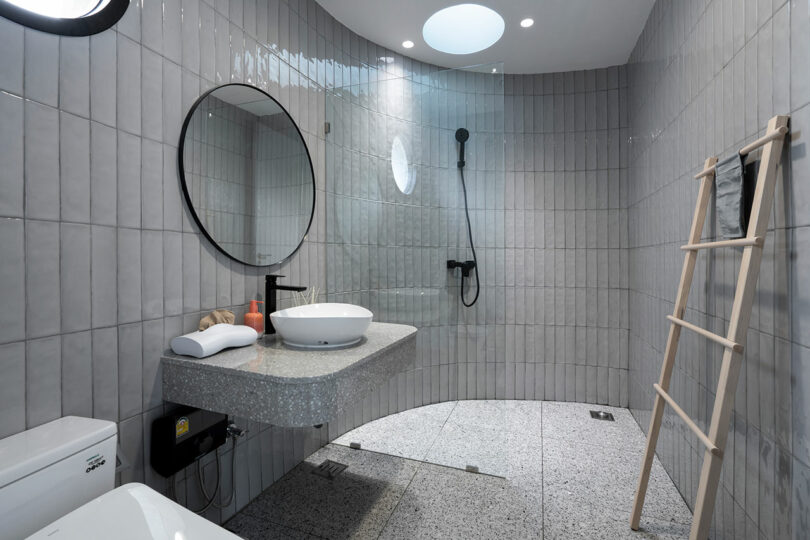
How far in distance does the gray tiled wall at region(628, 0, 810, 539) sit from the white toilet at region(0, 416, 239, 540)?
153 centimetres

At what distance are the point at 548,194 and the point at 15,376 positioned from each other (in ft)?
10.0

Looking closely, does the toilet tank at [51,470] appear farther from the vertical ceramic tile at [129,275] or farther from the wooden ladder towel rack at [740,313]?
the wooden ladder towel rack at [740,313]

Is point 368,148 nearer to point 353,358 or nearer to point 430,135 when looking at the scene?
point 430,135

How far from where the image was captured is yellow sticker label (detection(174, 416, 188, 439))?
4.44 ft

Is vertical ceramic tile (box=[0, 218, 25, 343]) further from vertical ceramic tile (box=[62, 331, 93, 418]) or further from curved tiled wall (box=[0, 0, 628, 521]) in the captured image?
vertical ceramic tile (box=[62, 331, 93, 418])

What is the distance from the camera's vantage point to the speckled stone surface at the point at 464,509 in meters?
1.59

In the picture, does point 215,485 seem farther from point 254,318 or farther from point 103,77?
point 103,77

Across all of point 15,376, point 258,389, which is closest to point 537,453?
point 258,389

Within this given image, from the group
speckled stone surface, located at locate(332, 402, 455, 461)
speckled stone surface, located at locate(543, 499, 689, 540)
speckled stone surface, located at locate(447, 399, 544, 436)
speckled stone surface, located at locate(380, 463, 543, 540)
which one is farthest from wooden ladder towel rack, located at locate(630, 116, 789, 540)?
speckled stone surface, located at locate(332, 402, 455, 461)

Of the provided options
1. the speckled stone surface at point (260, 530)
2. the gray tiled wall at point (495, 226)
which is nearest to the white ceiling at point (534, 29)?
the gray tiled wall at point (495, 226)

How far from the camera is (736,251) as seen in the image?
4.59 feet

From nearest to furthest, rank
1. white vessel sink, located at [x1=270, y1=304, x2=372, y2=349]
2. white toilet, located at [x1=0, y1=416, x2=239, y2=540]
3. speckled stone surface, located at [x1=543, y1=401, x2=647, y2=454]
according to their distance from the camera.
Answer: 1. white toilet, located at [x1=0, y1=416, x2=239, y2=540]
2. white vessel sink, located at [x1=270, y1=304, x2=372, y2=349]
3. speckled stone surface, located at [x1=543, y1=401, x2=647, y2=454]

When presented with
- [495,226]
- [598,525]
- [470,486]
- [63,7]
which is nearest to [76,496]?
[63,7]

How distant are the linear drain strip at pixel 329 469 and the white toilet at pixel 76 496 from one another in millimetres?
1139
